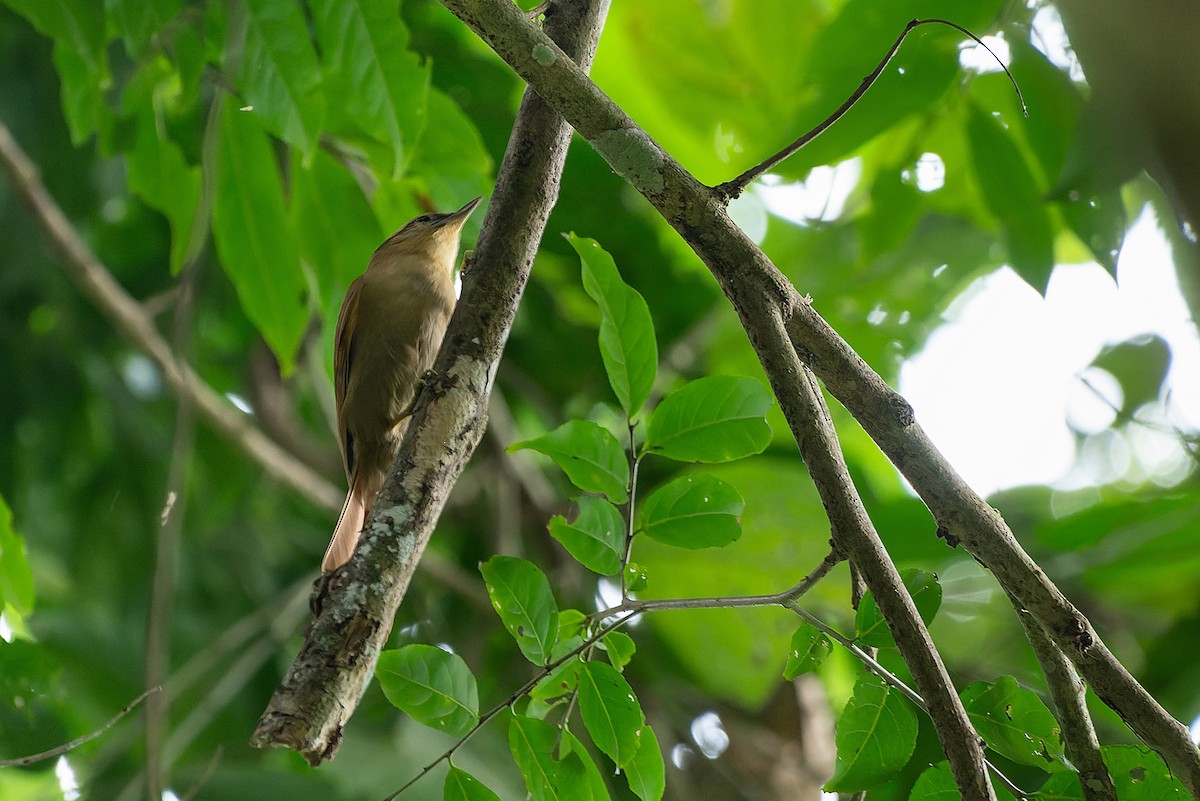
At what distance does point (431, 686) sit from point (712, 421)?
2.10 feet

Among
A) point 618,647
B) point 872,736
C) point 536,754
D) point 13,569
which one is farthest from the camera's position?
point 13,569

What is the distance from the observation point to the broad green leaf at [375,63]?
2.43m

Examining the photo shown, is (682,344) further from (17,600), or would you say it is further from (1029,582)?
(1029,582)

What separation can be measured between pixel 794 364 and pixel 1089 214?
1.17m

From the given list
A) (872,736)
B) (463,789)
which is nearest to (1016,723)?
(872,736)

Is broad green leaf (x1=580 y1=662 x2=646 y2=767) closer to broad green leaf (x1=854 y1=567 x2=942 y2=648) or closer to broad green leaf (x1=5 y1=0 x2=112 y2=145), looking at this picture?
broad green leaf (x1=854 y1=567 x2=942 y2=648)

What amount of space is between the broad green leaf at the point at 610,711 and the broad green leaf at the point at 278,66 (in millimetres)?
1603

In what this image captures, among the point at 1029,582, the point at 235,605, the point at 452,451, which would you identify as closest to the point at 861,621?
the point at 1029,582

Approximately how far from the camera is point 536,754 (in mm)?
1636

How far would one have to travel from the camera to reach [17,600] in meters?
2.44

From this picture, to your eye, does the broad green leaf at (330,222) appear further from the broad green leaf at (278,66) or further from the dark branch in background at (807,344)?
the dark branch in background at (807,344)

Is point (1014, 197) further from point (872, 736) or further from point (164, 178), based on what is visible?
point (164, 178)

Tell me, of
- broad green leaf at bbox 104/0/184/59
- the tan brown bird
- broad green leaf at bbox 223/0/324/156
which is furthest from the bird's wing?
broad green leaf at bbox 104/0/184/59

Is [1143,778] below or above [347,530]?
below
